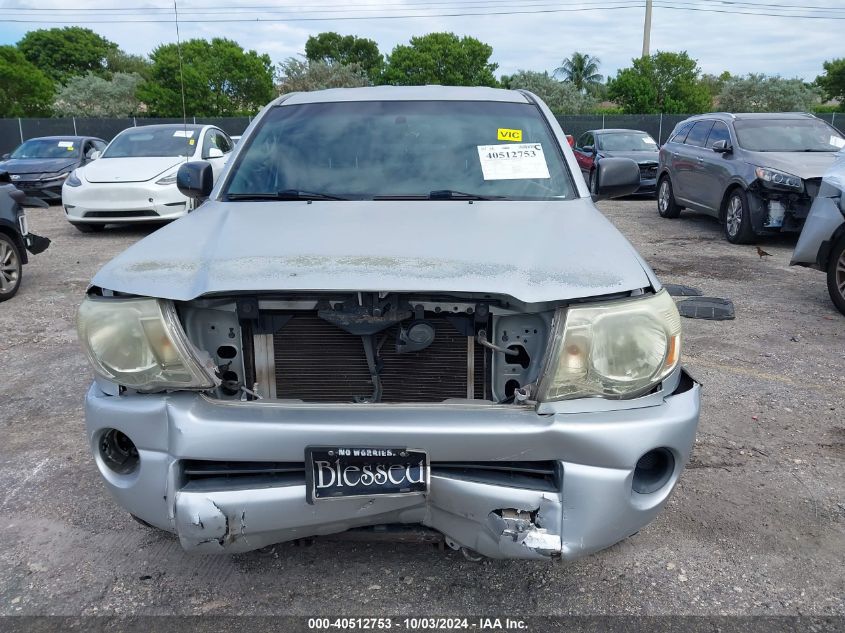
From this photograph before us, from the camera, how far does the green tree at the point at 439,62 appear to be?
2133 inches

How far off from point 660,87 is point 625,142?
2952 cm

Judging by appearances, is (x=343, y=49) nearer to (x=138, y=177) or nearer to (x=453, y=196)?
(x=138, y=177)

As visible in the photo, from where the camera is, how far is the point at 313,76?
57.0 metres

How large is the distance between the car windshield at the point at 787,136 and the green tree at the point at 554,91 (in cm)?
3855

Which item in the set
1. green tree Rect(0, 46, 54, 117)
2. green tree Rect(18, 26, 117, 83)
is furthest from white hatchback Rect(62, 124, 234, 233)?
green tree Rect(18, 26, 117, 83)

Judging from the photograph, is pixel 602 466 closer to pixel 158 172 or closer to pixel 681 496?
pixel 681 496

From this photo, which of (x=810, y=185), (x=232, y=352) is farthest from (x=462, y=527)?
(x=810, y=185)

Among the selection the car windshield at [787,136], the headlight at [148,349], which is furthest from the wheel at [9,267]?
the car windshield at [787,136]

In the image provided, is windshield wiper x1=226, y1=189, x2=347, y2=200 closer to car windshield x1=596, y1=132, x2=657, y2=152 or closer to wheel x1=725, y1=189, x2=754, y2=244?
wheel x1=725, y1=189, x2=754, y2=244

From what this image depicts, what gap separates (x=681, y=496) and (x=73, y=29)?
244 feet

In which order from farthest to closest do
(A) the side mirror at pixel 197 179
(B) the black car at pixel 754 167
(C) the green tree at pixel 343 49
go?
1. (C) the green tree at pixel 343 49
2. (B) the black car at pixel 754 167
3. (A) the side mirror at pixel 197 179

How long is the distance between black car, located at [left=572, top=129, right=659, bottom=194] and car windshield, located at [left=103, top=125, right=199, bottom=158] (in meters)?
7.81

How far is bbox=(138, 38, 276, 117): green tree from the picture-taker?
4022 centimetres

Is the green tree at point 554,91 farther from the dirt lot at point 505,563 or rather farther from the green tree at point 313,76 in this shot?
the dirt lot at point 505,563
